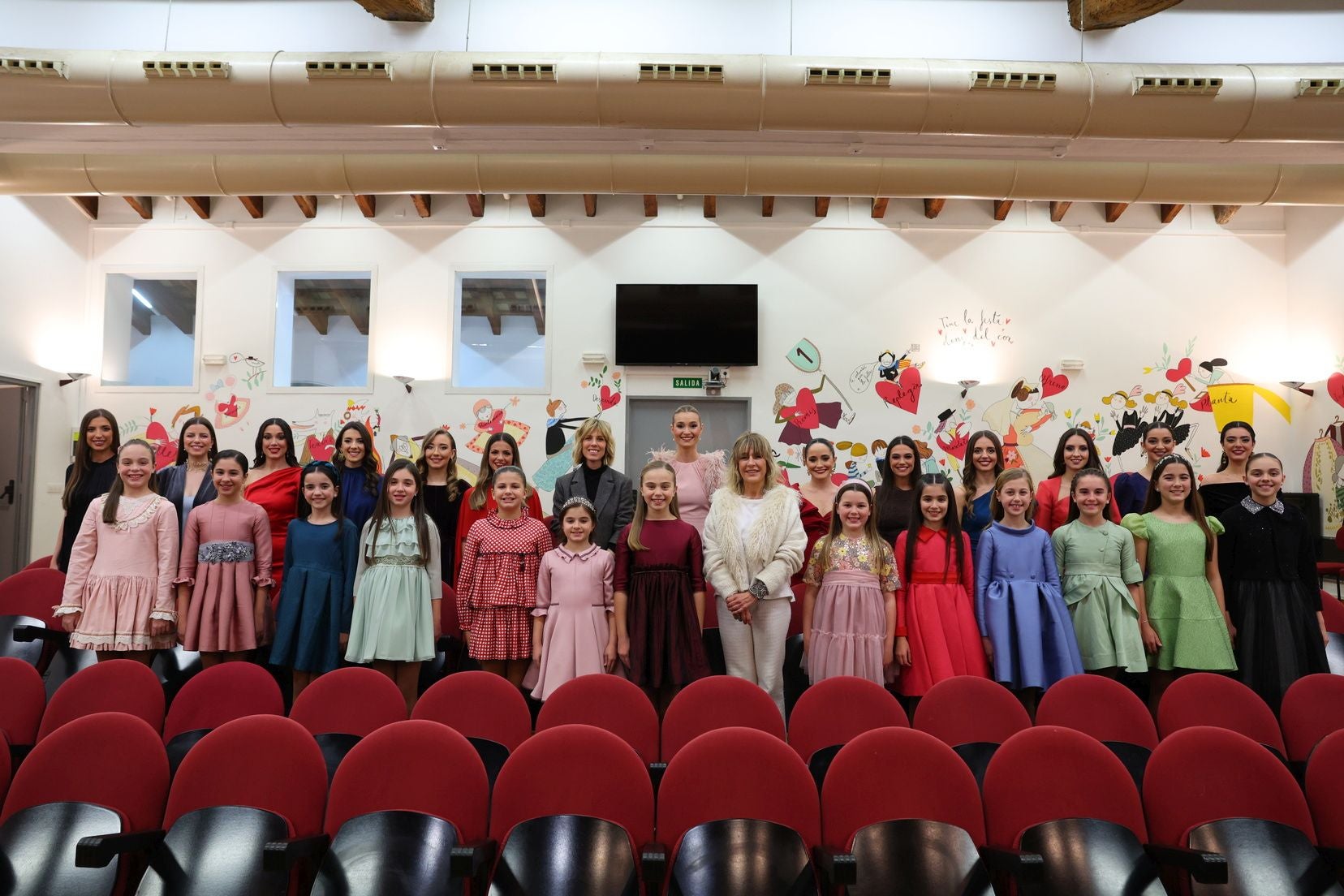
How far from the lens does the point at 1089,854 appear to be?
86.9 inches

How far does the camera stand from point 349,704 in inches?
114

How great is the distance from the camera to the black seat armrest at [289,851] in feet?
6.69

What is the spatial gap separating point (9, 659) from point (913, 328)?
6.40 meters

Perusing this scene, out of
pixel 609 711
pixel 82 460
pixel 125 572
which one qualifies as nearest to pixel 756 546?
pixel 609 711

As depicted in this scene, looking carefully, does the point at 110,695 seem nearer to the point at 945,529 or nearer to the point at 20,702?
the point at 20,702

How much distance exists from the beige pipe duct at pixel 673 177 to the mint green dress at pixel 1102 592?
311 centimetres

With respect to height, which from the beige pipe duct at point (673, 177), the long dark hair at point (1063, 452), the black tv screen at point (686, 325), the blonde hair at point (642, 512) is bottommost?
the blonde hair at point (642, 512)

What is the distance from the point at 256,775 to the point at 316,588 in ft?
4.36

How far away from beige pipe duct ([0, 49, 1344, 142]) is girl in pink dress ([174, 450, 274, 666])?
1.83 m

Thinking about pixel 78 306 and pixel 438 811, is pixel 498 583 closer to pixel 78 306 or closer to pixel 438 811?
pixel 438 811

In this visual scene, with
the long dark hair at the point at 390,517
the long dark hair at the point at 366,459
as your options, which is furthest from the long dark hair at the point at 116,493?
the long dark hair at the point at 390,517

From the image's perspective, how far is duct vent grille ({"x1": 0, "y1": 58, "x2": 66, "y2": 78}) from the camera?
155 inches

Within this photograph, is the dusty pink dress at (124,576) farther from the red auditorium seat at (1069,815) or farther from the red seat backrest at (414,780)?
the red auditorium seat at (1069,815)

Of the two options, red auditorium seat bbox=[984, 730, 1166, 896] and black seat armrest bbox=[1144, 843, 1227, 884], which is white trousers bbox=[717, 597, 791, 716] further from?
black seat armrest bbox=[1144, 843, 1227, 884]
